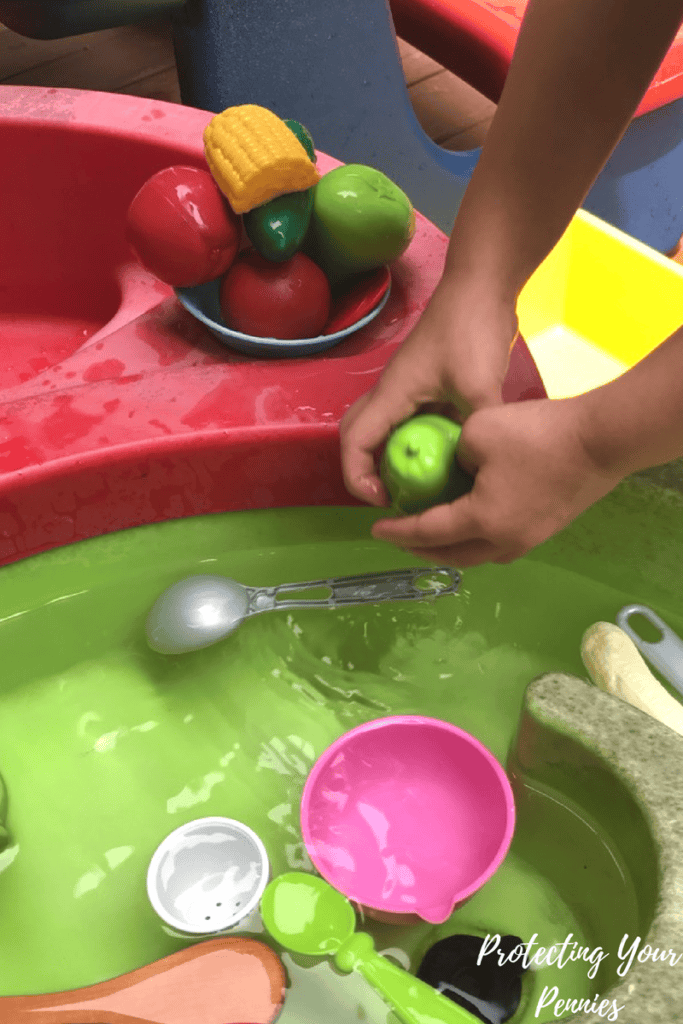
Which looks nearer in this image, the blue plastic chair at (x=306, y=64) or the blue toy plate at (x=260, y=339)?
the blue toy plate at (x=260, y=339)

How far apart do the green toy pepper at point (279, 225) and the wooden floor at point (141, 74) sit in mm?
1431

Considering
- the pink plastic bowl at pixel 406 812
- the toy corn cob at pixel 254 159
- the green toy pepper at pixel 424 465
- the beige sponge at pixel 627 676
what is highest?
the toy corn cob at pixel 254 159

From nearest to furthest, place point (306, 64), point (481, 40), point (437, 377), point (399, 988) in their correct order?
point (399, 988) → point (437, 377) → point (306, 64) → point (481, 40)

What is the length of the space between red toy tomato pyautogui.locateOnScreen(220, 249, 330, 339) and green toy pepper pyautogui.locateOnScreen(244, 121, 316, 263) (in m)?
0.02

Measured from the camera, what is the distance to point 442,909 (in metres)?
0.62

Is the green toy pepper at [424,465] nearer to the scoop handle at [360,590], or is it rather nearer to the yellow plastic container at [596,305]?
the scoop handle at [360,590]

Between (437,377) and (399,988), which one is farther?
(437,377)

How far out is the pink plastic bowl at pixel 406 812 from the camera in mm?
679

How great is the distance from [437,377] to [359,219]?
221mm

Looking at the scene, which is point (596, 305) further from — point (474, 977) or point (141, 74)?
point (141, 74)

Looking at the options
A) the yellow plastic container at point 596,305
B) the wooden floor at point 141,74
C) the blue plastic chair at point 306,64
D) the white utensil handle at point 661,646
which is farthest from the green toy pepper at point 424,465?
the wooden floor at point 141,74

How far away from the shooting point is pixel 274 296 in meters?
0.85

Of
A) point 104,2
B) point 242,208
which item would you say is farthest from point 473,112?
point 242,208

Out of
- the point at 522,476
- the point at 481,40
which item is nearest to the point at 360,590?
the point at 522,476
